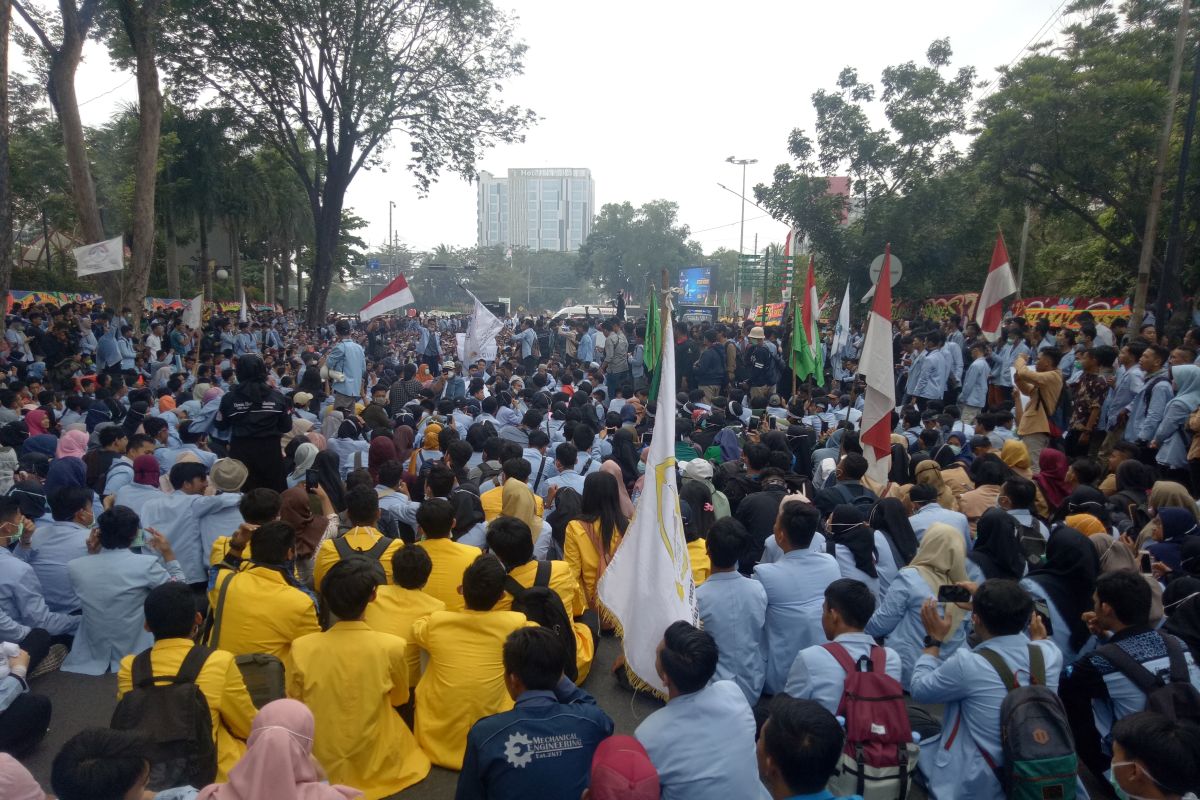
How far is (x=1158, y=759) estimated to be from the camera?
102 inches

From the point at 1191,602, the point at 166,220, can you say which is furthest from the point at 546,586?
the point at 166,220

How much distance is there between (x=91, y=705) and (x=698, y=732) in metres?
3.95

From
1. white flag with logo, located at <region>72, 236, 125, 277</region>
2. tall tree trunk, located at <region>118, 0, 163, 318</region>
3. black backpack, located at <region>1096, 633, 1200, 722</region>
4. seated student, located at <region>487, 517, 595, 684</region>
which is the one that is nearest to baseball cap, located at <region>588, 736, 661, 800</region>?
seated student, located at <region>487, 517, 595, 684</region>

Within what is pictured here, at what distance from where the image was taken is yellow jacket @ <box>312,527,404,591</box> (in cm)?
473

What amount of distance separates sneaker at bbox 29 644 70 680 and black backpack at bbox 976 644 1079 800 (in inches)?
214

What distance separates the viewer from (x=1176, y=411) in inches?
290

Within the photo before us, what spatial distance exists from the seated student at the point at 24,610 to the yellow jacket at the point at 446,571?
2.38 metres

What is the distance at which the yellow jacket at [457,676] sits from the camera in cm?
379

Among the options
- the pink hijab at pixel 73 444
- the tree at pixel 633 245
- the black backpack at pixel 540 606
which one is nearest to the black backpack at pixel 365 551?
the black backpack at pixel 540 606

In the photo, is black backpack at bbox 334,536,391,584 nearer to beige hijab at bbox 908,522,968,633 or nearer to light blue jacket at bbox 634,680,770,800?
light blue jacket at bbox 634,680,770,800

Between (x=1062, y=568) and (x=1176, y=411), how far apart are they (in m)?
4.22

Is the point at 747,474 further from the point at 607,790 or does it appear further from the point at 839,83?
the point at 839,83

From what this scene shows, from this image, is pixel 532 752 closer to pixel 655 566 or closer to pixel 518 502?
pixel 655 566

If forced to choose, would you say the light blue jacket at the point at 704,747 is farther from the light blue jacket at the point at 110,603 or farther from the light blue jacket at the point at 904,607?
the light blue jacket at the point at 110,603
